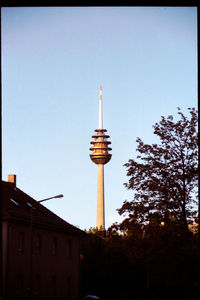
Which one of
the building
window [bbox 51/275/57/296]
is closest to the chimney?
the building

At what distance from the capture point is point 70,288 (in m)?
49.9

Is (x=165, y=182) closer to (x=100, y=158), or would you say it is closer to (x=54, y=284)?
(x=54, y=284)

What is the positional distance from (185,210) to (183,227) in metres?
1.47

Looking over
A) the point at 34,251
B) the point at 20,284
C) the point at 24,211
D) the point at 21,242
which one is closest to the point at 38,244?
the point at 34,251

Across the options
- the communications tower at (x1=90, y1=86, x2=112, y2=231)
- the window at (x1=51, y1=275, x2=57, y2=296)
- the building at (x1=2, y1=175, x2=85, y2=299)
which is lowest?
the window at (x1=51, y1=275, x2=57, y2=296)

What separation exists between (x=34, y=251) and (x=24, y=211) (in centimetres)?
316

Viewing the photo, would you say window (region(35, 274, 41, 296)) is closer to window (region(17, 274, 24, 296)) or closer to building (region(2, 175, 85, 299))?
building (region(2, 175, 85, 299))

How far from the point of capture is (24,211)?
44.4 m

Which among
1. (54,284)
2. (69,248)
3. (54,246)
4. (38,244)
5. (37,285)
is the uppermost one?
(38,244)

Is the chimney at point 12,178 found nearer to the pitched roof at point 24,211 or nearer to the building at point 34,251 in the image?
the building at point 34,251

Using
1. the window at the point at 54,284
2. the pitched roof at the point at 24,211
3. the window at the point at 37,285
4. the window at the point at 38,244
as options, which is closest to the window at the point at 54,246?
the pitched roof at the point at 24,211

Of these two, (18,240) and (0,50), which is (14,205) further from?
(0,50)

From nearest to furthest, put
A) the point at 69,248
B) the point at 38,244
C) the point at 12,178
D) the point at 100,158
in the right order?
the point at 38,244
the point at 69,248
the point at 12,178
the point at 100,158

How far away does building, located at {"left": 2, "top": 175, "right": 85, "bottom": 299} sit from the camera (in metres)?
38.5
